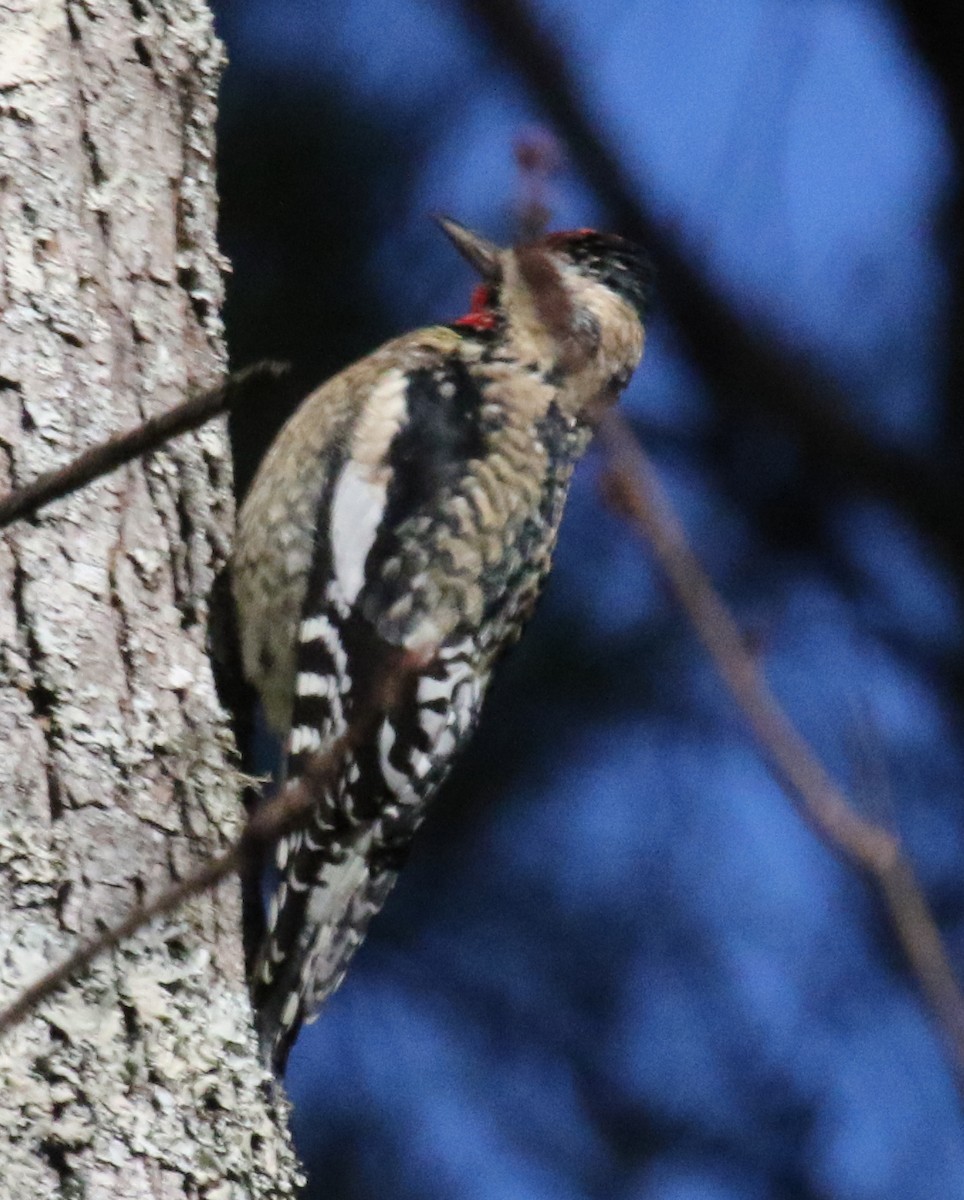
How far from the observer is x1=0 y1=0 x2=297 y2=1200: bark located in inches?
84.4

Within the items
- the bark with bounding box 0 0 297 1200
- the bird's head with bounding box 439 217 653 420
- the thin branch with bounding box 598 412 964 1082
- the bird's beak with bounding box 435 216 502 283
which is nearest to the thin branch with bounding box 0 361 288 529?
the thin branch with bounding box 598 412 964 1082

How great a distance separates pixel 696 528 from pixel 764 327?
3.51 metres

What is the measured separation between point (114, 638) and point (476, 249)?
5.27 ft

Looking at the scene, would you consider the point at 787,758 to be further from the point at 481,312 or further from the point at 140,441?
the point at 481,312

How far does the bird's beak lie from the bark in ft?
2.93

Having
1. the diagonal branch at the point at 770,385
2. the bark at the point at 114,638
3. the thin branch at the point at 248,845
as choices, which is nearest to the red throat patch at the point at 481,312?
the bark at the point at 114,638

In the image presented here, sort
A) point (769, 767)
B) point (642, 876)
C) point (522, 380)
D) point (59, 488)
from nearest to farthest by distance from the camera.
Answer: point (769, 767), point (59, 488), point (522, 380), point (642, 876)

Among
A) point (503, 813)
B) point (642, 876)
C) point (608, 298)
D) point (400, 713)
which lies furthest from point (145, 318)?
point (642, 876)

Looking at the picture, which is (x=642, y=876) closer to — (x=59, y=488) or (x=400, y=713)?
(x=400, y=713)

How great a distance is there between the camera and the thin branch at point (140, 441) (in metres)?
1.29

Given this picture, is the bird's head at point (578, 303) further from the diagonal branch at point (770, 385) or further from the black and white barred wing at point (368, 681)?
the diagonal branch at point (770, 385)

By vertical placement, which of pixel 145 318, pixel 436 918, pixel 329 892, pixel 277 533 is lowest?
pixel 436 918

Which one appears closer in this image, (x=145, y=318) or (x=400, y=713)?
(x=145, y=318)

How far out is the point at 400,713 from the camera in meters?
3.04
